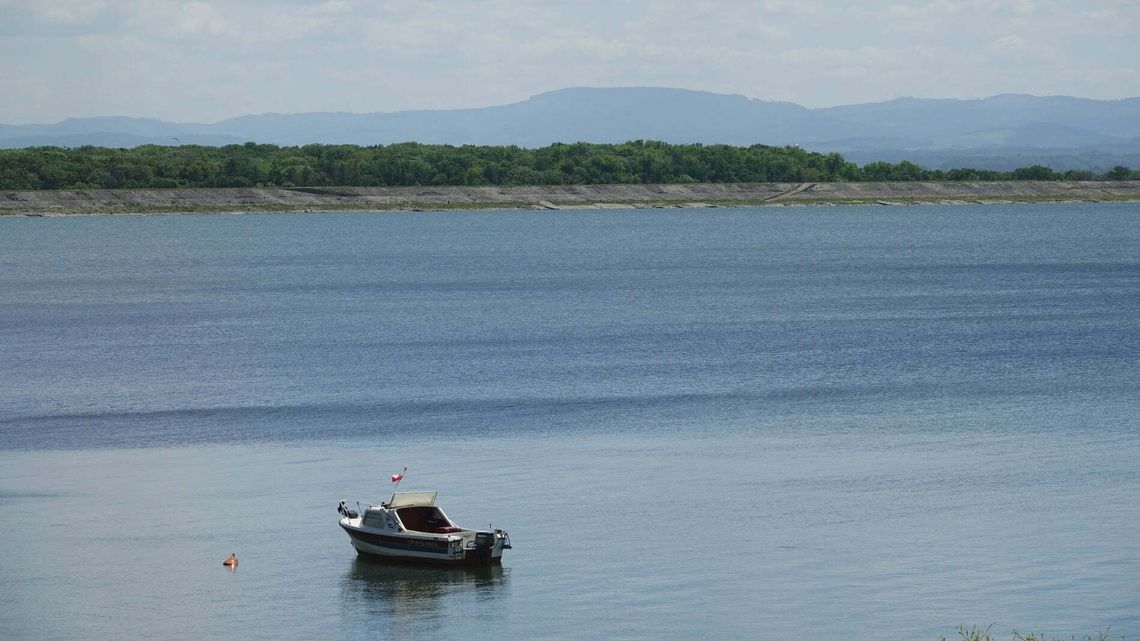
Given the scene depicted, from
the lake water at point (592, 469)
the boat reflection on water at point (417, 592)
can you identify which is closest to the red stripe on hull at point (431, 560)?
the boat reflection on water at point (417, 592)

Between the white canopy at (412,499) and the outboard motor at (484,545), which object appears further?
the white canopy at (412,499)

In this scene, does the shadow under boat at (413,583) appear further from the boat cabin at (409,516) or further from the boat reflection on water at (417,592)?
the boat cabin at (409,516)

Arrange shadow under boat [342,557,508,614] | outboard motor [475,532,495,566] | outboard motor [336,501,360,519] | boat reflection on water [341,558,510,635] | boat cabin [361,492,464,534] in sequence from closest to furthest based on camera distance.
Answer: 1. boat reflection on water [341,558,510,635]
2. shadow under boat [342,557,508,614]
3. outboard motor [475,532,495,566]
4. boat cabin [361,492,464,534]
5. outboard motor [336,501,360,519]

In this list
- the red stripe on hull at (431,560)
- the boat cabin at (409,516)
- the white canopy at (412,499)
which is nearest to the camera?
the red stripe on hull at (431,560)

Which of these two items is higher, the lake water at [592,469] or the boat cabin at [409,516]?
the boat cabin at [409,516]

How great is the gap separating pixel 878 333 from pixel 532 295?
37.8 meters

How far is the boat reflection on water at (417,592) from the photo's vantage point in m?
38.4

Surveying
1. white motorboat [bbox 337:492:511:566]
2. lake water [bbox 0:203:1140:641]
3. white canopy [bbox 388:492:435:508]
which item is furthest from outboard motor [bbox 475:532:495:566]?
white canopy [bbox 388:492:435:508]

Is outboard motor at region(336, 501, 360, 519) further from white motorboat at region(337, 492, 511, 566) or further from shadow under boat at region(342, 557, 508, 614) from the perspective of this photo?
shadow under boat at region(342, 557, 508, 614)

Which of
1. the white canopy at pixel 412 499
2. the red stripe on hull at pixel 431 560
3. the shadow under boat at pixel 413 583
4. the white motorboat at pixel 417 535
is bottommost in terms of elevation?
the shadow under boat at pixel 413 583

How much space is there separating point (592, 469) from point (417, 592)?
11.6m

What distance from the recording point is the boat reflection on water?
3844 cm

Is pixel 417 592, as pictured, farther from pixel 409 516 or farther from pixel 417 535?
pixel 409 516

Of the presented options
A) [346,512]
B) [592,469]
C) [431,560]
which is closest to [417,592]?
[431,560]
